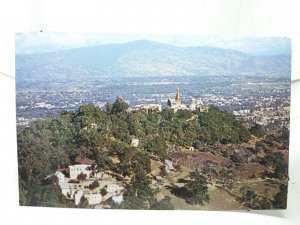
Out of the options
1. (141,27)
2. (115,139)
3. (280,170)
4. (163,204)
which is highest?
(141,27)

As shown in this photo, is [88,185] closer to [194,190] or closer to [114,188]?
[114,188]

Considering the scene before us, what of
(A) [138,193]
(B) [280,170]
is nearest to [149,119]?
(A) [138,193]

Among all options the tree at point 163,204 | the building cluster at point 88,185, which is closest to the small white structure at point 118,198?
the building cluster at point 88,185

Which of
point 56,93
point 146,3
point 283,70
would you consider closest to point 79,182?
point 56,93

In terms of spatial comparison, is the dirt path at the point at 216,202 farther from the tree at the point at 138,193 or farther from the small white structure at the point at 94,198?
the small white structure at the point at 94,198

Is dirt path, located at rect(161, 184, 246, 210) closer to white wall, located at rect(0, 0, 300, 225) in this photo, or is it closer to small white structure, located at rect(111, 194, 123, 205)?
white wall, located at rect(0, 0, 300, 225)

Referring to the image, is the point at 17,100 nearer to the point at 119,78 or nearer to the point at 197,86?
the point at 119,78

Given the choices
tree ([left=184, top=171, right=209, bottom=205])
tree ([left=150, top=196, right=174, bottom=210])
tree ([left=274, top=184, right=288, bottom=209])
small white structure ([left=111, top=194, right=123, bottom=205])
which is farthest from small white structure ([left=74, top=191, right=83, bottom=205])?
tree ([left=274, top=184, right=288, bottom=209])
